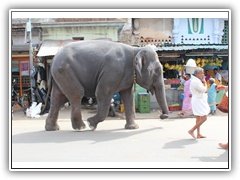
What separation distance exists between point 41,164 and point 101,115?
7.33 ft

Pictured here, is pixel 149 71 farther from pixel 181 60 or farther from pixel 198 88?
pixel 181 60

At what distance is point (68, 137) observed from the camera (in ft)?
22.8

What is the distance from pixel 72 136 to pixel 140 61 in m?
1.78

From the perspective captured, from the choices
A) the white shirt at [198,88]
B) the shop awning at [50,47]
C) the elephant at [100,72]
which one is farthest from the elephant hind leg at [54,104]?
the shop awning at [50,47]

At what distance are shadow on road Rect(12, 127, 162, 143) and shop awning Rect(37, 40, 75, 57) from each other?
5.00 metres

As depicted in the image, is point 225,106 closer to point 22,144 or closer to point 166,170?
point 166,170

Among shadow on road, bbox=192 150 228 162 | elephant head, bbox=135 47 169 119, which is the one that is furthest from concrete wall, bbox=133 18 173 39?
shadow on road, bbox=192 150 228 162

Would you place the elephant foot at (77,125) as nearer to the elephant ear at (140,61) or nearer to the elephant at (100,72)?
the elephant at (100,72)

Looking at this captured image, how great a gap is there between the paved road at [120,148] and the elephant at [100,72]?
0.51 metres

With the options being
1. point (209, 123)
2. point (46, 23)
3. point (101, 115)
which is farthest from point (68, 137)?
point (46, 23)

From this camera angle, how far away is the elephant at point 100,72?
23.8 ft

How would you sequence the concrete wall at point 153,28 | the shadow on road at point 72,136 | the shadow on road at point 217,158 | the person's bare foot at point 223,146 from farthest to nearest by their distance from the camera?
the concrete wall at point 153,28
the shadow on road at point 72,136
the person's bare foot at point 223,146
the shadow on road at point 217,158

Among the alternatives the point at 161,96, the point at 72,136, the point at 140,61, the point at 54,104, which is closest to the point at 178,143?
→ the point at 161,96

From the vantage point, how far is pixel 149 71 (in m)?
7.39
